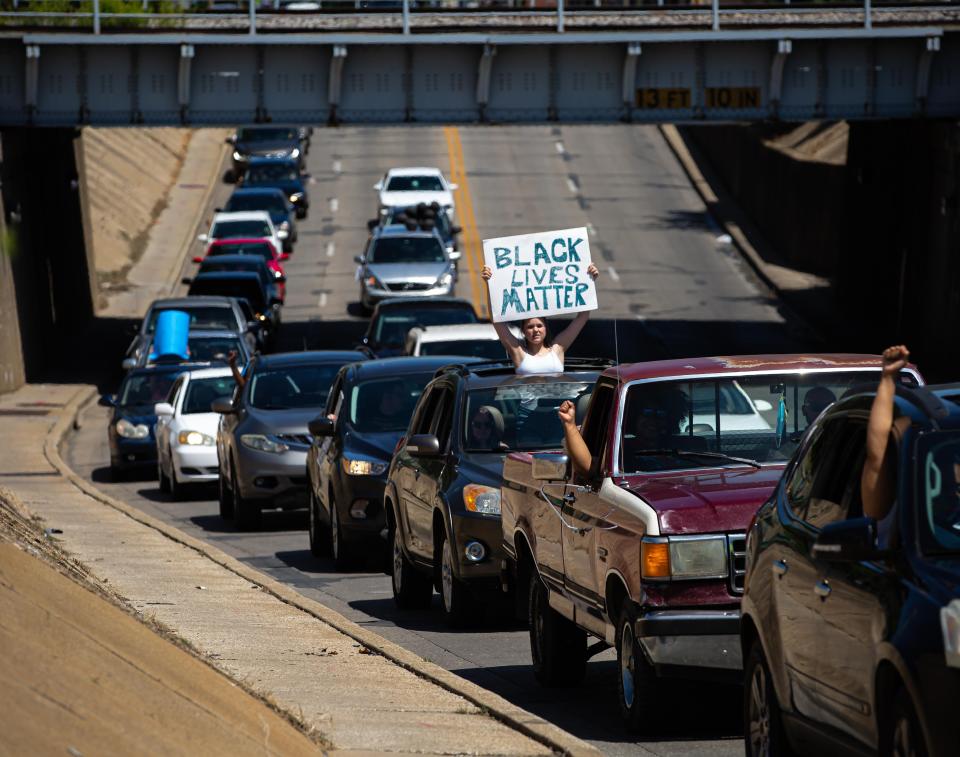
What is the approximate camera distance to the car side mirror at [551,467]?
9906mm

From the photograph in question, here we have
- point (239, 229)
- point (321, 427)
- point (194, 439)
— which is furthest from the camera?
point (239, 229)

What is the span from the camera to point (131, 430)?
2662cm

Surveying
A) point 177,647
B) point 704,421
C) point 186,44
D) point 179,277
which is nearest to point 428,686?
point 177,647

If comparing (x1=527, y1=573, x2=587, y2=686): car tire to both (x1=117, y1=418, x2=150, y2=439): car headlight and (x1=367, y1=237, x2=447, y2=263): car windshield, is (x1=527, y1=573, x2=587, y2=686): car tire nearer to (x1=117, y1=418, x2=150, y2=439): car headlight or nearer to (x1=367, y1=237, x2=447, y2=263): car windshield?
(x1=117, y1=418, x2=150, y2=439): car headlight

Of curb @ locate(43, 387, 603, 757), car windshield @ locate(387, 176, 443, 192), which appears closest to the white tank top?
curb @ locate(43, 387, 603, 757)

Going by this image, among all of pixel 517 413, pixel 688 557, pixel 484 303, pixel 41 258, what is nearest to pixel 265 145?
pixel 484 303

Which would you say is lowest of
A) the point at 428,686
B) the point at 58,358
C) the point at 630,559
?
the point at 58,358

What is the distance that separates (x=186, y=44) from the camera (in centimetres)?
3847

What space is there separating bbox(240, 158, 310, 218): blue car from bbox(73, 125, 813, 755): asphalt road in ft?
2.66

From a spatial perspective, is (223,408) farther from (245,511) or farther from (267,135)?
(267,135)

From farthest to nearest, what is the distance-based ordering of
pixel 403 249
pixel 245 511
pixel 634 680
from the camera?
pixel 403 249 < pixel 245 511 < pixel 634 680

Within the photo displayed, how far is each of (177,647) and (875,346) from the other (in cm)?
3610

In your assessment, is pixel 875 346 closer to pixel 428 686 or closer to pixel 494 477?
pixel 494 477

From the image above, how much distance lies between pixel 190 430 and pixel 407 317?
6.55 metres
